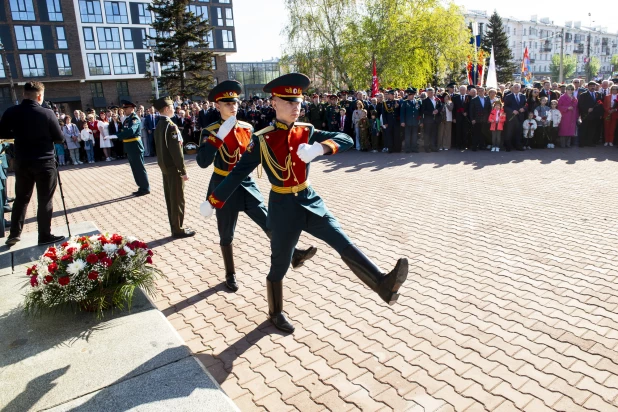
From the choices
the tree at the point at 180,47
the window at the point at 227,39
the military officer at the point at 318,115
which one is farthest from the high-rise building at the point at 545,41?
the military officer at the point at 318,115

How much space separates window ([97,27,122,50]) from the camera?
5363 centimetres

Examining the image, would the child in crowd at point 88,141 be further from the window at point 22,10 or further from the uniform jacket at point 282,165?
the window at point 22,10

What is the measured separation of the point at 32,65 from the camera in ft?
163

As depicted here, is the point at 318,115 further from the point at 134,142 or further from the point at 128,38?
the point at 128,38

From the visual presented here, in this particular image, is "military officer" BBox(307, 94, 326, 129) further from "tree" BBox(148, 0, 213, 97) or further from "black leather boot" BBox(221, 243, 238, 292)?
"tree" BBox(148, 0, 213, 97)

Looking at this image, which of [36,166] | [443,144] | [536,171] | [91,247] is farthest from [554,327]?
[443,144]

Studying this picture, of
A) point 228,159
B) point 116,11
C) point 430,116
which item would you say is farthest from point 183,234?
point 116,11

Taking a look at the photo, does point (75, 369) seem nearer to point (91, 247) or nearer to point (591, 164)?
point (91, 247)

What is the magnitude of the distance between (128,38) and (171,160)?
56326 mm

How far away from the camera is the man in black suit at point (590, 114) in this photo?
14094 millimetres

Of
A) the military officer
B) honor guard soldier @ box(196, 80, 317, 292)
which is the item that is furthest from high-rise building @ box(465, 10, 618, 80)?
honor guard soldier @ box(196, 80, 317, 292)

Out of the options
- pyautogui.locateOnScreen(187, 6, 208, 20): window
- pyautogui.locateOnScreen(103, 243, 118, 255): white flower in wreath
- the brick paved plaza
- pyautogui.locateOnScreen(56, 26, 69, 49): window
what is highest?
pyautogui.locateOnScreen(187, 6, 208, 20): window

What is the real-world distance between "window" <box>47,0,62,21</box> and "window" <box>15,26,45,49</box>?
1.92 meters

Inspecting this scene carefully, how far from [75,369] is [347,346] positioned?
2.08 metres
